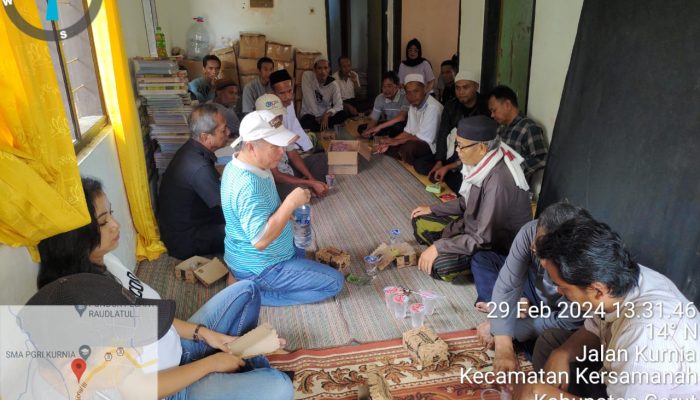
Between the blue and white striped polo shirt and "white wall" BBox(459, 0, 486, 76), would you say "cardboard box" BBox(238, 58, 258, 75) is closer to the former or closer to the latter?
"white wall" BBox(459, 0, 486, 76)

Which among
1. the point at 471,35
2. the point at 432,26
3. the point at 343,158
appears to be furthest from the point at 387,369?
the point at 432,26

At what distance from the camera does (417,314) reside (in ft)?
8.60

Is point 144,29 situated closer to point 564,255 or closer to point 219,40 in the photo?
point 219,40

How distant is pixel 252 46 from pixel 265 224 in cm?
506

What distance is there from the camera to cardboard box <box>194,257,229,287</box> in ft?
10.0

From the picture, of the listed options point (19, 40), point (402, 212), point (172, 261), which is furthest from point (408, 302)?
point (19, 40)

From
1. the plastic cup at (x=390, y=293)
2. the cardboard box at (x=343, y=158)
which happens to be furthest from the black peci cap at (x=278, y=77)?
the plastic cup at (x=390, y=293)

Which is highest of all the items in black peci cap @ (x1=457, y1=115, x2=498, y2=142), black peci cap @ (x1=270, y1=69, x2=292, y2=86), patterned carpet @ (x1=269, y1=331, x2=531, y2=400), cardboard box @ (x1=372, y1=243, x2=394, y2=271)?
black peci cap @ (x1=270, y1=69, x2=292, y2=86)

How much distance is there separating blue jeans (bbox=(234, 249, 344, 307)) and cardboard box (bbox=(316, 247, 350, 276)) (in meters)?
0.29

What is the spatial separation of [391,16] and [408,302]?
6.07 m

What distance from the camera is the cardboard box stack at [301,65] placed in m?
7.17

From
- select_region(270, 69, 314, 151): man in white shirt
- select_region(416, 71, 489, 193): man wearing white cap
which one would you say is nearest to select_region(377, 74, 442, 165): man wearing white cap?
select_region(416, 71, 489, 193): man wearing white cap

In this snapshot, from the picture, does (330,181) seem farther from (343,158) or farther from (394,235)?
(394,235)

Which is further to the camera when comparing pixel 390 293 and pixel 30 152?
pixel 390 293
